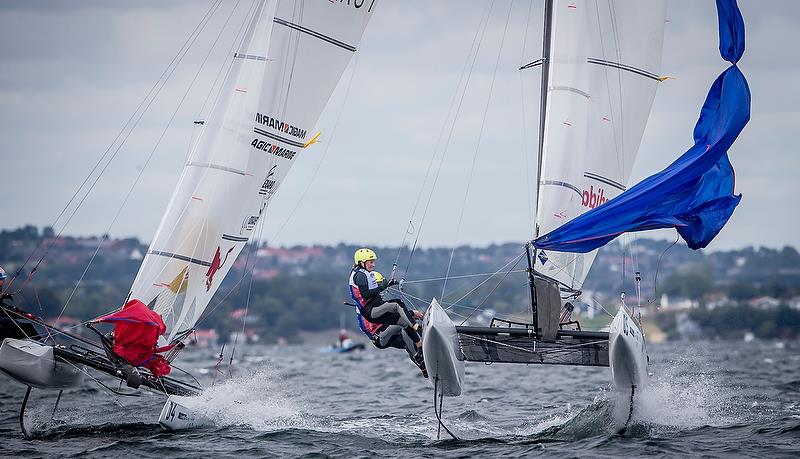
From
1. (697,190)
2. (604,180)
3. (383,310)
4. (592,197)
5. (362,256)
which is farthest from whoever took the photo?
(604,180)

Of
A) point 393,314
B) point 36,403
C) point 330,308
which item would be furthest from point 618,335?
point 330,308

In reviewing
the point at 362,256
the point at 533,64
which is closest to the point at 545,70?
the point at 533,64

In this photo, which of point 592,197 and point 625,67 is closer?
point 592,197

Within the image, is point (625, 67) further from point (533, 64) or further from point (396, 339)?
point (396, 339)

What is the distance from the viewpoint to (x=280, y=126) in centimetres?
1255

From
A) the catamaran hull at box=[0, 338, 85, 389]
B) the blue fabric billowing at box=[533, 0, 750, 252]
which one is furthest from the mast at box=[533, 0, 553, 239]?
the catamaran hull at box=[0, 338, 85, 389]

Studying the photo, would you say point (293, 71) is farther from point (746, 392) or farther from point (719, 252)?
point (719, 252)

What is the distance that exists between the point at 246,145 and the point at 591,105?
375cm

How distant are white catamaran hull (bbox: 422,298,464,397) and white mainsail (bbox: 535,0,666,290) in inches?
66.0

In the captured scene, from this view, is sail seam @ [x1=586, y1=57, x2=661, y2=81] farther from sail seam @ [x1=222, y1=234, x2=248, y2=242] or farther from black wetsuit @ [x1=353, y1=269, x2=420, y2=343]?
sail seam @ [x1=222, y1=234, x2=248, y2=242]

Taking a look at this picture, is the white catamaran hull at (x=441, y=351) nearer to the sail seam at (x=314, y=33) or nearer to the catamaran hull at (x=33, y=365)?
the catamaran hull at (x=33, y=365)

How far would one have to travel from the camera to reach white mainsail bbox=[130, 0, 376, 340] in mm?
12039

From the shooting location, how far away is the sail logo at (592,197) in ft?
40.7

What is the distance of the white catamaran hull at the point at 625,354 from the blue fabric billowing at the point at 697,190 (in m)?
0.95
